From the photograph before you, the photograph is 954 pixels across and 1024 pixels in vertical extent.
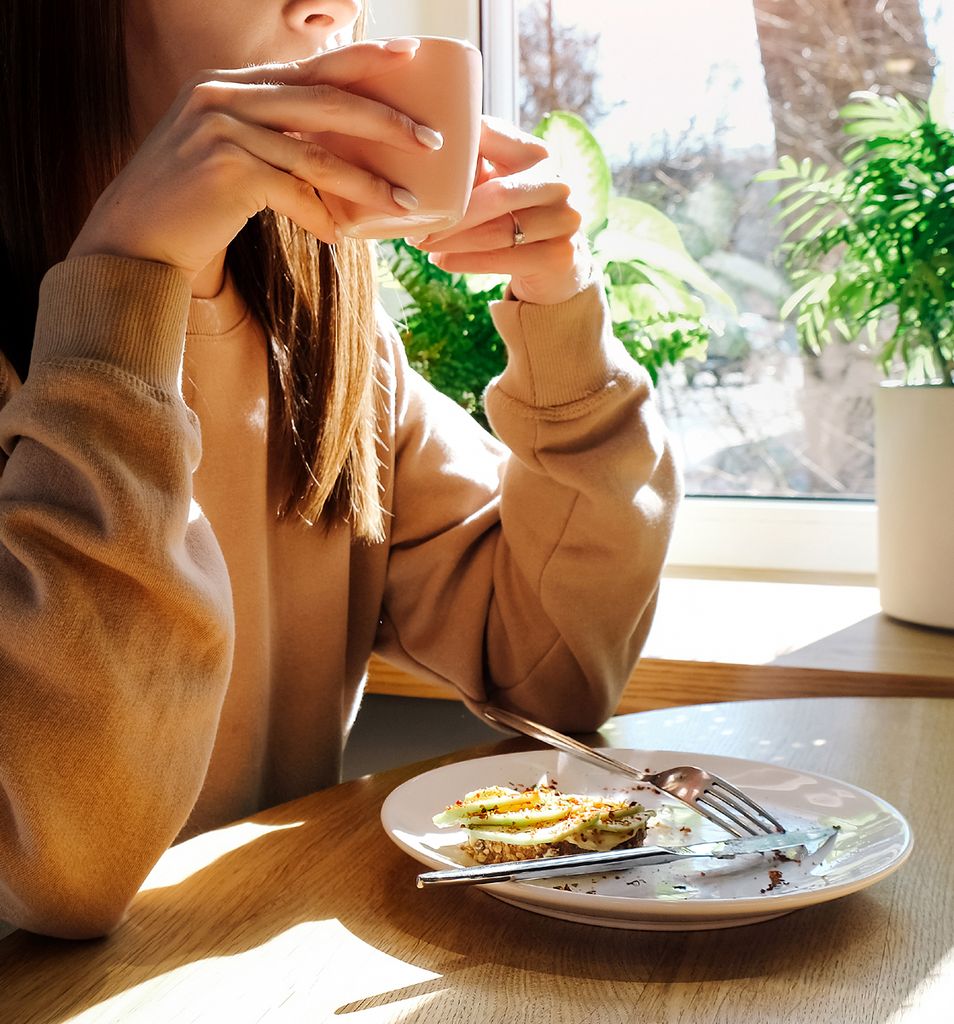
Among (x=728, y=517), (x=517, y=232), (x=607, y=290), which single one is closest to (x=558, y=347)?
(x=517, y=232)

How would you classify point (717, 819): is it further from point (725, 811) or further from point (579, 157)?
point (579, 157)

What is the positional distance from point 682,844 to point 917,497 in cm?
84

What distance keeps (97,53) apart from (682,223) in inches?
49.9

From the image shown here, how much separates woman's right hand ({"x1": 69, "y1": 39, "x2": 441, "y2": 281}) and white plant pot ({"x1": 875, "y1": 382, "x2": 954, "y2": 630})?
89cm

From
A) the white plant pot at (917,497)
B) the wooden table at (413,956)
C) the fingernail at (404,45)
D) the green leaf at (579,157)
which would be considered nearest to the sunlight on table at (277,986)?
the wooden table at (413,956)

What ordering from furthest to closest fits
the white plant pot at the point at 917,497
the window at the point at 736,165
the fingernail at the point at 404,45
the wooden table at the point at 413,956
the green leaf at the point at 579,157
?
1. the window at the point at 736,165
2. the green leaf at the point at 579,157
3. the white plant pot at the point at 917,497
4. the fingernail at the point at 404,45
5. the wooden table at the point at 413,956

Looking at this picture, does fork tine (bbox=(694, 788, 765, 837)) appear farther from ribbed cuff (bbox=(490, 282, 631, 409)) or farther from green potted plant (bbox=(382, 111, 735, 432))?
green potted plant (bbox=(382, 111, 735, 432))

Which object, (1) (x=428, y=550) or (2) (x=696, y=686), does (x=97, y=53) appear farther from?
(2) (x=696, y=686)

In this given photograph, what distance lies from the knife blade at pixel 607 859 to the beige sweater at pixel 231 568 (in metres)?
0.19

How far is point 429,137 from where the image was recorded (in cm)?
65

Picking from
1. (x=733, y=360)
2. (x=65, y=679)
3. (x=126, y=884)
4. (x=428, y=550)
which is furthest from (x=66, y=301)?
(x=733, y=360)

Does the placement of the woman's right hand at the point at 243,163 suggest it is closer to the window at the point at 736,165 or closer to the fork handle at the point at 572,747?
the fork handle at the point at 572,747

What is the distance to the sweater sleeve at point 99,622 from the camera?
0.68 m

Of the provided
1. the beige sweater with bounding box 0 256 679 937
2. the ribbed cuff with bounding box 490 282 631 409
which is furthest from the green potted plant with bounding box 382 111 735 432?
the ribbed cuff with bounding box 490 282 631 409
